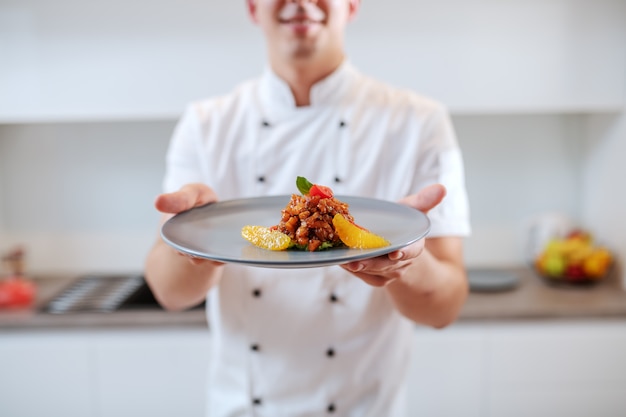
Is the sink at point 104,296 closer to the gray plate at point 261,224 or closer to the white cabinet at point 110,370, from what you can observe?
the white cabinet at point 110,370

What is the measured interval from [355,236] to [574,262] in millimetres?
1690

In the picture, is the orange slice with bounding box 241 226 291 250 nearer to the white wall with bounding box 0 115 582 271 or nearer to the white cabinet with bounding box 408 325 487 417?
the white cabinet with bounding box 408 325 487 417

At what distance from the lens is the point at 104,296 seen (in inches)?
91.9

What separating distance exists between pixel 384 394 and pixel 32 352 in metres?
1.30

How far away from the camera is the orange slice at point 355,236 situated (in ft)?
2.81

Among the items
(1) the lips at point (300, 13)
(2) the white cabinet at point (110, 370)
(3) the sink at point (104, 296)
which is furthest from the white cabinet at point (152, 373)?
(1) the lips at point (300, 13)

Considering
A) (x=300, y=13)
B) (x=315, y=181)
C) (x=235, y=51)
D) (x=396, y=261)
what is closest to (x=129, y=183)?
(x=235, y=51)

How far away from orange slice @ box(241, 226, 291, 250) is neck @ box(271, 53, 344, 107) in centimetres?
51

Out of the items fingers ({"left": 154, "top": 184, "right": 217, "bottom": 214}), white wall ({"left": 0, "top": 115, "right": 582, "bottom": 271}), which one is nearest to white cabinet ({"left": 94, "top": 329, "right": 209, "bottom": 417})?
white wall ({"left": 0, "top": 115, "right": 582, "bottom": 271})

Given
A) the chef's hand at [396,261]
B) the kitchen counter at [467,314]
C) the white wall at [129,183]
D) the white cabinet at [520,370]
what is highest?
the chef's hand at [396,261]

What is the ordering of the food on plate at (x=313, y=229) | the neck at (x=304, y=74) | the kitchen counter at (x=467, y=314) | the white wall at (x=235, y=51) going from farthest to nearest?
the white wall at (x=235, y=51)
the kitchen counter at (x=467, y=314)
the neck at (x=304, y=74)
the food on plate at (x=313, y=229)

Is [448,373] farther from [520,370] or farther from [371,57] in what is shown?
[371,57]

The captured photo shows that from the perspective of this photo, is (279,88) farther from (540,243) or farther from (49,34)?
(540,243)

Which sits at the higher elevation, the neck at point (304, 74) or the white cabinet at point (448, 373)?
the neck at point (304, 74)
